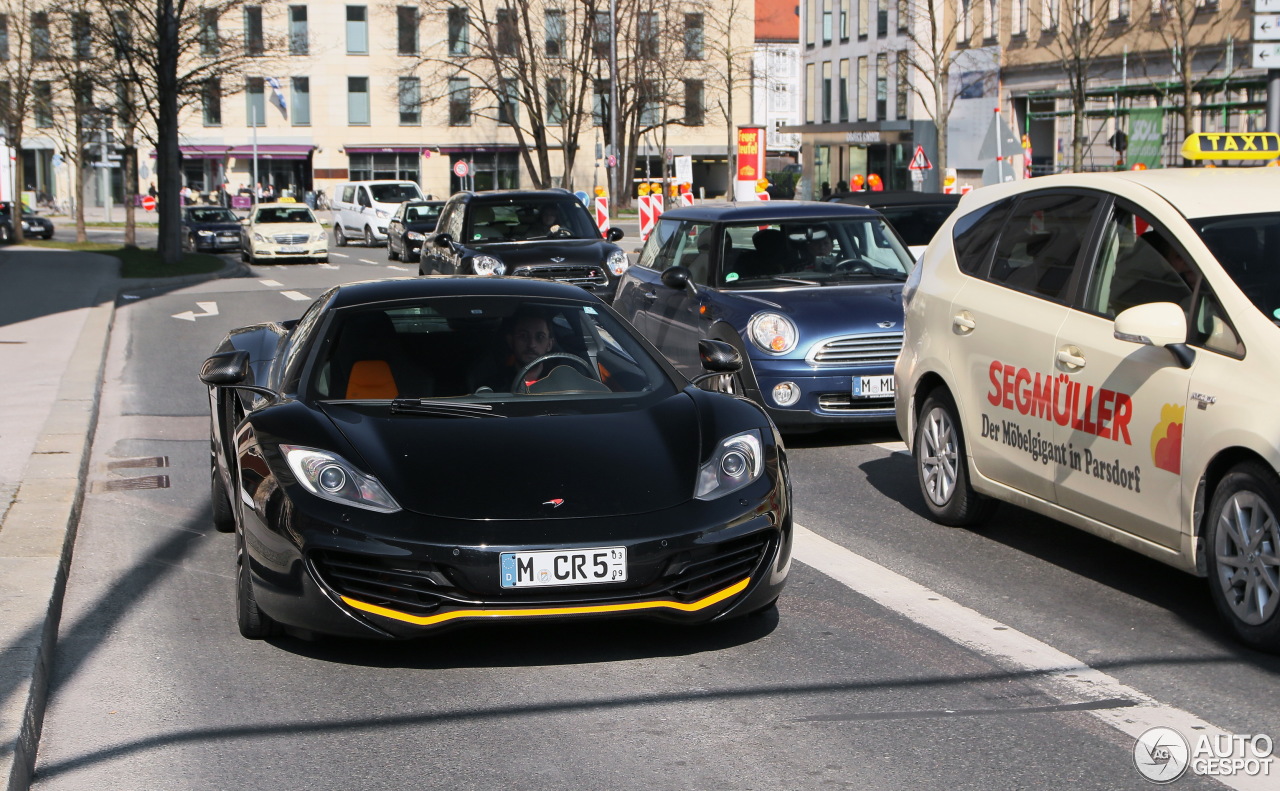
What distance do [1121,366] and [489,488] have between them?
2478mm

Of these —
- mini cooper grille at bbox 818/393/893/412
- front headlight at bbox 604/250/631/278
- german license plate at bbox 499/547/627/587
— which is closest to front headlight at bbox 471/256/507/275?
front headlight at bbox 604/250/631/278

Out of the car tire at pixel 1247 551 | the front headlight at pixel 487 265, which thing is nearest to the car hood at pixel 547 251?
the front headlight at pixel 487 265

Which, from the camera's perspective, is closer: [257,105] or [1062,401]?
[1062,401]

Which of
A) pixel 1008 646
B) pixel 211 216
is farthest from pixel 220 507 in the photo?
pixel 211 216

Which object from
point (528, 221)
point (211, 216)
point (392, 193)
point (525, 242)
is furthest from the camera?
point (211, 216)

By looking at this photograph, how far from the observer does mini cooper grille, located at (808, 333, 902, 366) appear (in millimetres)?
9805

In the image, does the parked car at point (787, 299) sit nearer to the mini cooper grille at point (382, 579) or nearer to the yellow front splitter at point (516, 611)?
the yellow front splitter at point (516, 611)

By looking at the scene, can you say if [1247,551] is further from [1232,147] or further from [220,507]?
[220,507]

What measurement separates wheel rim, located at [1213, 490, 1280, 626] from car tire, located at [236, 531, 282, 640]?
3.32m

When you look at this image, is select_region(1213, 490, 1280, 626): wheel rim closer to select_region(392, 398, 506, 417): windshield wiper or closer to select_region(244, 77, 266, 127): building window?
select_region(392, 398, 506, 417): windshield wiper

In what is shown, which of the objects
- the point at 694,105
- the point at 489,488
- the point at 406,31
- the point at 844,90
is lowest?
the point at 489,488

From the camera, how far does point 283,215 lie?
36.6m

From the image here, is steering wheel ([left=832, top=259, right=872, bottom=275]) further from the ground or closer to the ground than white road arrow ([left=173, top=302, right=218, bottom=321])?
further from the ground

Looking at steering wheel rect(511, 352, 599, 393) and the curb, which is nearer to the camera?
the curb
